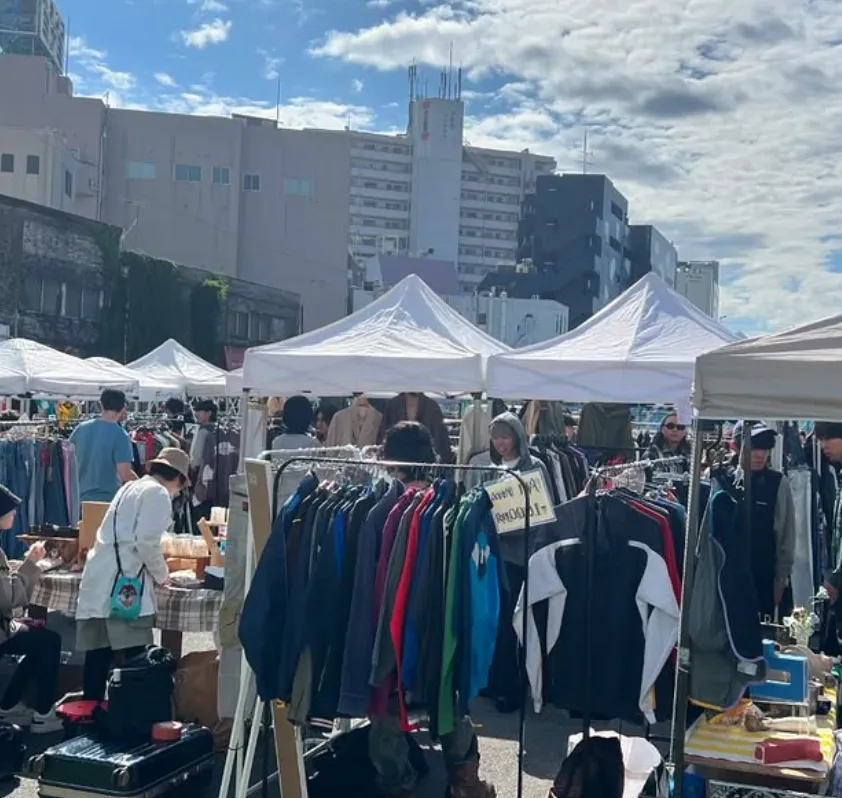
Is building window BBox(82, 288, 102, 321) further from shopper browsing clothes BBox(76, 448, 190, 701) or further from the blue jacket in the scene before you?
the blue jacket

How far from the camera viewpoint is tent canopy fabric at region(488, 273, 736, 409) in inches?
281

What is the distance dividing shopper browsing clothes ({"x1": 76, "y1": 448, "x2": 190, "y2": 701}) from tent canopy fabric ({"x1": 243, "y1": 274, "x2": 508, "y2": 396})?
2322 mm

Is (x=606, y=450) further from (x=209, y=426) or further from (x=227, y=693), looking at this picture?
(x=209, y=426)

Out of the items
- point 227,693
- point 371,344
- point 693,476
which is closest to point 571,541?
point 693,476

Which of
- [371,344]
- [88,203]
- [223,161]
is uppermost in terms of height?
[223,161]

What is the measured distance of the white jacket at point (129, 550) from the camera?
5.35 metres

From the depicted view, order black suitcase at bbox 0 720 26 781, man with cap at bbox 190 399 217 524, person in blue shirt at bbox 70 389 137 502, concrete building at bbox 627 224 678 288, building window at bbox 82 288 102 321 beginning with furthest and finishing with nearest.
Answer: concrete building at bbox 627 224 678 288 < building window at bbox 82 288 102 321 < man with cap at bbox 190 399 217 524 < person in blue shirt at bbox 70 389 137 502 < black suitcase at bbox 0 720 26 781

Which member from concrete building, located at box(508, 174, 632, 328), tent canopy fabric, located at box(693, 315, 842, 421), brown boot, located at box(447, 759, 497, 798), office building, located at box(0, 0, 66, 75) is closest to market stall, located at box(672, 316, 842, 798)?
tent canopy fabric, located at box(693, 315, 842, 421)

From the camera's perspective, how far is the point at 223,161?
2170 inches

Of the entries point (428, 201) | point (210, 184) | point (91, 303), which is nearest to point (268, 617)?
point (91, 303)

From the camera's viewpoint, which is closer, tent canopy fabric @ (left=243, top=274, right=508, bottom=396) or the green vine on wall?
tent canopy fabric @ (left=243, top=274, right=508, bottom=396)

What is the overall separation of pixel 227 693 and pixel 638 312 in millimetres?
4775

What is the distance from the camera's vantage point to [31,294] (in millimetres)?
30172

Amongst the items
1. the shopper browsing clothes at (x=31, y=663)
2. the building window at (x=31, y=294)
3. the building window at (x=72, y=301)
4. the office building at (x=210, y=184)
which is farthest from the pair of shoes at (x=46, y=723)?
the office building at (x=210, y=184)
